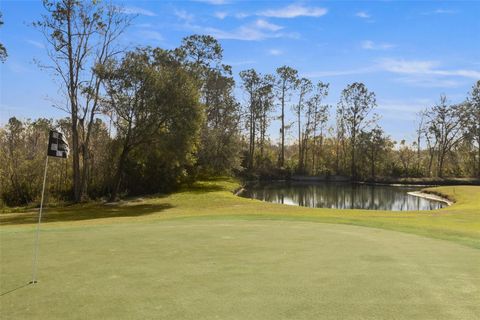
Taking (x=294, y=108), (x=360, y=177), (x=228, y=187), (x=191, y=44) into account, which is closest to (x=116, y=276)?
(x=228, y=187)

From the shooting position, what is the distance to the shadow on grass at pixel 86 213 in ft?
62.2

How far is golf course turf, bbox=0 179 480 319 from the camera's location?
182 inches

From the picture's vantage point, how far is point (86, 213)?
21625mm

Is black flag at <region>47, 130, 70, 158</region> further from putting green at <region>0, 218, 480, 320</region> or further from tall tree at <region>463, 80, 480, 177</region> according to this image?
tall tree at <region>463, 80, 480, 177</region>

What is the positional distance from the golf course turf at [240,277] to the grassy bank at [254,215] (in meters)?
3.32

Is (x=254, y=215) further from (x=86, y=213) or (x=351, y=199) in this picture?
(x=351, y=199)

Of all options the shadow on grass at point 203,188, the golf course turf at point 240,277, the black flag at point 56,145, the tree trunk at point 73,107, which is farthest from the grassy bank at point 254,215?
the black flag at point 56,145

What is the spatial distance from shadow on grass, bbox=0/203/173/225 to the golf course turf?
31.7 ft

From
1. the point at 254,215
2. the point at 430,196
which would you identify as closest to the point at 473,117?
the point at 430,196

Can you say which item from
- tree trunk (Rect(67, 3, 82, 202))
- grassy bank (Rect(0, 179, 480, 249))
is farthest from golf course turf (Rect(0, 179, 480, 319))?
tree trunk (Rect(67, 3, 82, 202))

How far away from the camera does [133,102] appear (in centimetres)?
2817

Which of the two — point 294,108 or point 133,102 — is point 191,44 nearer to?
point 133,102

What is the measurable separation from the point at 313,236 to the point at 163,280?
4.86 meters

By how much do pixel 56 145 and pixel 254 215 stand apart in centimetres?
1113
